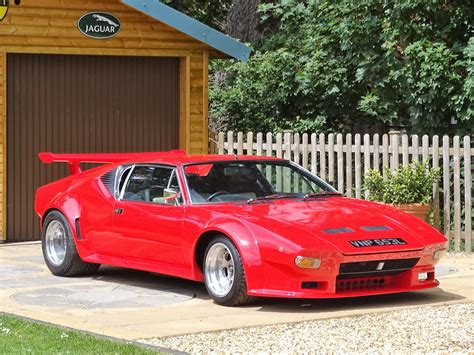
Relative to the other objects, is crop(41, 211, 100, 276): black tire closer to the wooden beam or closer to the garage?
the garage

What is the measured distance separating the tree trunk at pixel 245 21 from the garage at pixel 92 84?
643cm

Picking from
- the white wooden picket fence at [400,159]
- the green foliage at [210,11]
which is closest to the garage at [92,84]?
the white wooden picket fence at [400,159]

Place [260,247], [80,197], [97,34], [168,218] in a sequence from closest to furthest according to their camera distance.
A: [260,247] < [168,218] < [80,197] < [97,34]

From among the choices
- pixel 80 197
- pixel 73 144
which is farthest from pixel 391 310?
pixel 73 144

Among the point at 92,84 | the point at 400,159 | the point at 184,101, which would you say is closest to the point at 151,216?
the point at 400,159

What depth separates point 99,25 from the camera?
17266 millimetres

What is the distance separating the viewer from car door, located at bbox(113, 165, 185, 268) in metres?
11.3

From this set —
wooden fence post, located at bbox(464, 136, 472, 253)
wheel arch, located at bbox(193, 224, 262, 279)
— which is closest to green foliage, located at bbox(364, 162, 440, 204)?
wooden fence post, located at bbox(464, 136, 472, 253)

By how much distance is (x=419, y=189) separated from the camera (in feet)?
50.5

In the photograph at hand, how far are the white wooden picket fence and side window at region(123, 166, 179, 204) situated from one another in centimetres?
486

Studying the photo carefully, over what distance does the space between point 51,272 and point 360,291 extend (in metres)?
4.00

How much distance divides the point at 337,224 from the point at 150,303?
191cm

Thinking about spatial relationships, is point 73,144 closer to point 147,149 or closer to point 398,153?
point 147,149

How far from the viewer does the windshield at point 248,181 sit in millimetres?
11531
